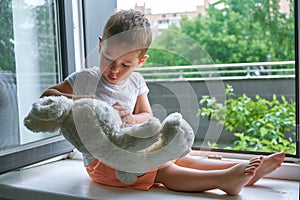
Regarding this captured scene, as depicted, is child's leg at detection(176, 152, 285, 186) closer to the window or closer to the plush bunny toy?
the plush bunny toy

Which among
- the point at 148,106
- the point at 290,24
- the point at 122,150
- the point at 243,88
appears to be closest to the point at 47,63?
the point at 148,106

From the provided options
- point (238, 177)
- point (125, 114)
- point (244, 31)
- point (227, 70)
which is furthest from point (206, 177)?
point (244, 31)

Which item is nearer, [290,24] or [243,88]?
[290,24]

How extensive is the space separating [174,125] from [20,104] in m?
0.55

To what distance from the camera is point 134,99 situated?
911 millimetres

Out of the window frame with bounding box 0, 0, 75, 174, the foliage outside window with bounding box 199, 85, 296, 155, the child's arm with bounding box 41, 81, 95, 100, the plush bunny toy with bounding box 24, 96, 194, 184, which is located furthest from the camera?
the foliage outside window with bounding box 199, 85, 296, 155

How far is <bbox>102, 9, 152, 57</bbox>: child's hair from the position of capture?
0.76 meters

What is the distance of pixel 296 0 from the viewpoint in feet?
2.72

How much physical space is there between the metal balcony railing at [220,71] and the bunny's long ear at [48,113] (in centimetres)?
23

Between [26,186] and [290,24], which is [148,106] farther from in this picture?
[290,24]

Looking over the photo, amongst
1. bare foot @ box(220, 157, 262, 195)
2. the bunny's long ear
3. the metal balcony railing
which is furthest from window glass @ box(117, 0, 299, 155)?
the bunny's long ear

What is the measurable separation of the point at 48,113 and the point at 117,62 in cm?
19

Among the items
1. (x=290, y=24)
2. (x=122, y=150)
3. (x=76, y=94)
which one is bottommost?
(x=122, y=150)

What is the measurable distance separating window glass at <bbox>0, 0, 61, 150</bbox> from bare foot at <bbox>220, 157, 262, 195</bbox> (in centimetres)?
58
